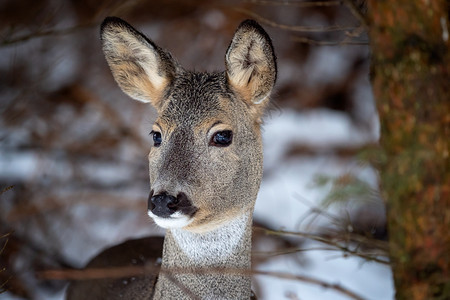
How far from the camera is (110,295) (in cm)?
466

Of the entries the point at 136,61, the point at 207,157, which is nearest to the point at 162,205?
the point at 207,157

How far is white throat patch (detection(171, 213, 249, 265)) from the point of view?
3611mm

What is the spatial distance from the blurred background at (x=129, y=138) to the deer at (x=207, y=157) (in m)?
2.75

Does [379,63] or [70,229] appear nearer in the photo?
[379,63]

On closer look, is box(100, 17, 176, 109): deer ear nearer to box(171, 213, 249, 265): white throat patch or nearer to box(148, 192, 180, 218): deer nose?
box(171, 213, 249, 265): white throat patch

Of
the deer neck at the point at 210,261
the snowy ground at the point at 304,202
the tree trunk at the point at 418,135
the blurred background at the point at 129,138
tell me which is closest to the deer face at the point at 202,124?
the deer neck at the point at 210,261

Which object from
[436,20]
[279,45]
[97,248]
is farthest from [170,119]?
[279,45]

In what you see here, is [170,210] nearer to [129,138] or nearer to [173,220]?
[173,220]

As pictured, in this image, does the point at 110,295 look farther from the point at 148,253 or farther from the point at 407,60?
the point at 407,60

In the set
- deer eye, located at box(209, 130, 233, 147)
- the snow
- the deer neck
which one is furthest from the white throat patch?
the snow

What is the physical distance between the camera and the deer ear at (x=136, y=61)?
3986 mm

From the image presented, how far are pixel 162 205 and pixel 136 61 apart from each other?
132 cm

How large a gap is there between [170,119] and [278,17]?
5.19 m

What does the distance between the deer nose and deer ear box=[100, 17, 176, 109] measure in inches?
38.4
